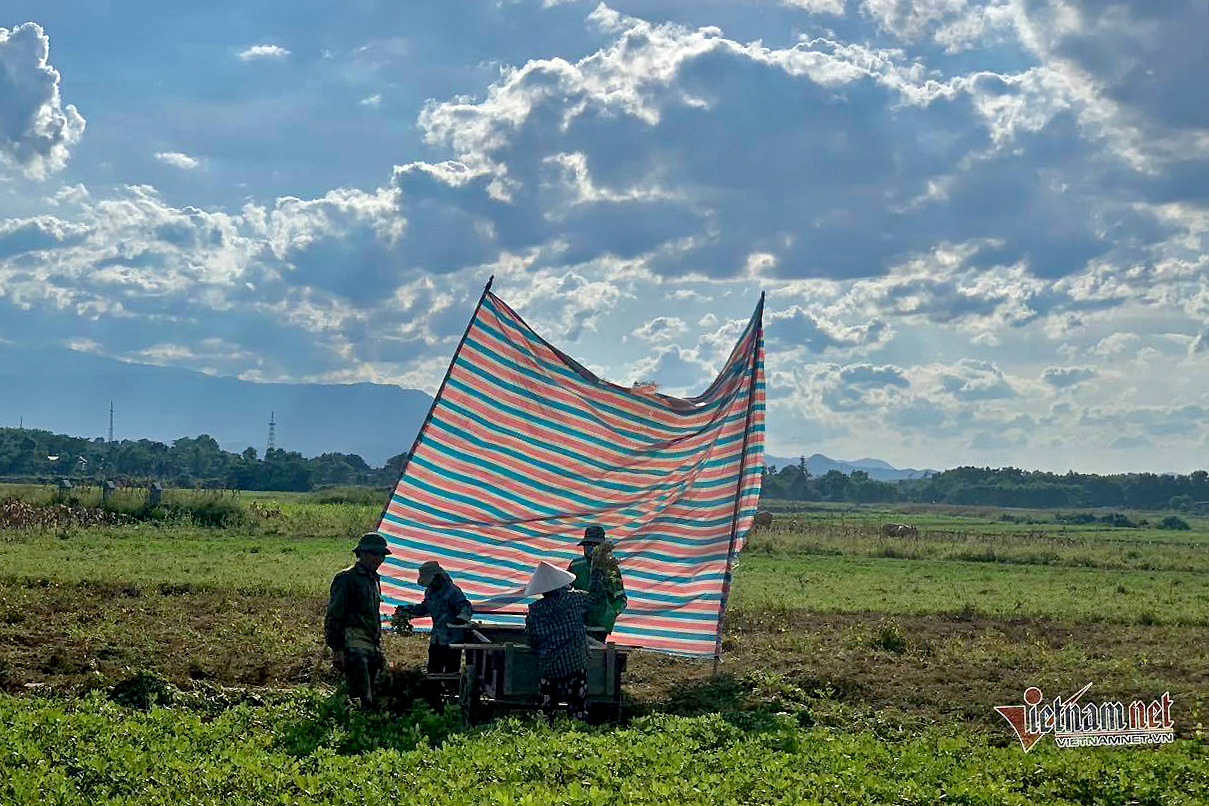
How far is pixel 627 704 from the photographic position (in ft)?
53.6

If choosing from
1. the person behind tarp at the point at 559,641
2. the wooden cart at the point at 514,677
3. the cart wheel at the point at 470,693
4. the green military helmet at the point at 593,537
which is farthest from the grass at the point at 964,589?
the cart wheel at the point at 470,693

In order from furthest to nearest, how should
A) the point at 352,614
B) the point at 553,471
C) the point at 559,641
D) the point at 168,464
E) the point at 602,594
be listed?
1. the point at 168,464
2. the point at 553,471
3. the point at 602,594
4. the point at 352,614
5. the point at 559,641

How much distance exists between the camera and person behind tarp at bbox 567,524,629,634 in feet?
54.3

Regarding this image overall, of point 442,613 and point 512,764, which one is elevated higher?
point 442,613

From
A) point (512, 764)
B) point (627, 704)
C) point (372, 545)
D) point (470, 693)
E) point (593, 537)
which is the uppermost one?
point (593, 537)

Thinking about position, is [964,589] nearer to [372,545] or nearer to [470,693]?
[470,693]

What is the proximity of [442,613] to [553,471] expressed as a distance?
3.17 meters

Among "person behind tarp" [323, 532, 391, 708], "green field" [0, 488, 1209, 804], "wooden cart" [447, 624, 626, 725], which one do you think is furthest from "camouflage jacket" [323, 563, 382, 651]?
"wooden cart" [447, 624, 626, 725]

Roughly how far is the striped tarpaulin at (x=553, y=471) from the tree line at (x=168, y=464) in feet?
365

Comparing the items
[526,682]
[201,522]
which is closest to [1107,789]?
[526,682]

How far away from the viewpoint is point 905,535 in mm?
64188

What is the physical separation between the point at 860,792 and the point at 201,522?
1608 inches

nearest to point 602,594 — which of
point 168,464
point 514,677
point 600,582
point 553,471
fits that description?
point 600,582

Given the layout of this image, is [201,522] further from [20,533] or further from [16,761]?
[16,761]
